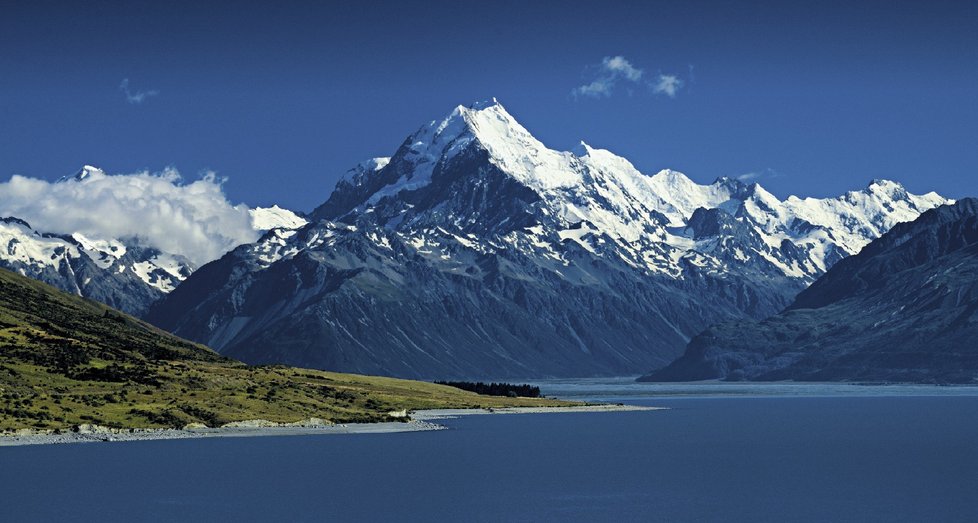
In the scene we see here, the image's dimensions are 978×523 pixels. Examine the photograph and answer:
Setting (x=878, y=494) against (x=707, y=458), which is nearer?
(x=878, y=494)

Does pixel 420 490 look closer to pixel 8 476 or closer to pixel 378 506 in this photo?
pixel 378 506

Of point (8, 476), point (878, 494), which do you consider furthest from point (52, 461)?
point (878, 494)

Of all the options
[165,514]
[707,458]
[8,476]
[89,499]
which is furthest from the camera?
[707,458]

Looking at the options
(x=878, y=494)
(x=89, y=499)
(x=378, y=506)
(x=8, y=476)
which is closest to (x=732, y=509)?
(x=878, y=494)

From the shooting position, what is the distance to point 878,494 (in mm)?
148250

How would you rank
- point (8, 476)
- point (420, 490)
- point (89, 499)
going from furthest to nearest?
point (8, 476) < point (420, 490) < point (89, 499)

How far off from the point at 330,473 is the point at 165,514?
135 ft

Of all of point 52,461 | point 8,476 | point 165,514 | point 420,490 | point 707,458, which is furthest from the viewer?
point 707,458

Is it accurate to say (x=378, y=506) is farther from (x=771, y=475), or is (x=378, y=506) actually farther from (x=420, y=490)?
(x=771, y=475)

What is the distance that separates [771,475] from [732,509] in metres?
35.6

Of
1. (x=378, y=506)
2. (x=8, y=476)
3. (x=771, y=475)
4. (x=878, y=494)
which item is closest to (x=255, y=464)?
(x=8, y=476)

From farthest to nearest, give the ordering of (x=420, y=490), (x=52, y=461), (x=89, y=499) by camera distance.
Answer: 1. (x=52, y=461)
2. (x=420, y=490)
3. (x=89, y=499)

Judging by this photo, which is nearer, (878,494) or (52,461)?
(878,494)

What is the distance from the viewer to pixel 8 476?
167m
